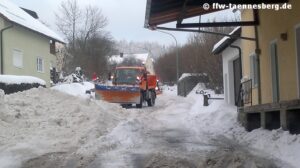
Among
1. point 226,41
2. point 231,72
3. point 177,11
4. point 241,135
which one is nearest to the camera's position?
point 241,135

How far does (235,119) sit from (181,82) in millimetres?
28431

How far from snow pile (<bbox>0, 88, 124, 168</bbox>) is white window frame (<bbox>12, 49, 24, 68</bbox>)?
15722mm

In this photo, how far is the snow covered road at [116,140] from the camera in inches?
383

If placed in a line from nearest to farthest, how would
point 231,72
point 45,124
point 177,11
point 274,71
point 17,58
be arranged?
point 45,124
point 177,11
point 274,71
point 231,72
point 17,58

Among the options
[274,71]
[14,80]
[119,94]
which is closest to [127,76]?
[119,94]

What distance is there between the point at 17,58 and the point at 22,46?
104 cm

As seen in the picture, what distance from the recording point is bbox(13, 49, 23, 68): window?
34.8 m

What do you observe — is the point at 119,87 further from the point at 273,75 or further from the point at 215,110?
the point at 273,75

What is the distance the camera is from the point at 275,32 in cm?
1506

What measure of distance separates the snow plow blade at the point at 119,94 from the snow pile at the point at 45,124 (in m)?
7.99

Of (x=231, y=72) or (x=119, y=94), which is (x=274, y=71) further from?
(x=119, y=94)

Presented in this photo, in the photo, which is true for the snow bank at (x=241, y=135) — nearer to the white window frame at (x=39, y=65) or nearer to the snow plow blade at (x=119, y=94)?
the snow plow blade at (x=119, y=94)

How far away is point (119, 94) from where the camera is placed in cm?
2775

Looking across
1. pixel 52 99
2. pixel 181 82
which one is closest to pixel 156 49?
pixel 181 82
